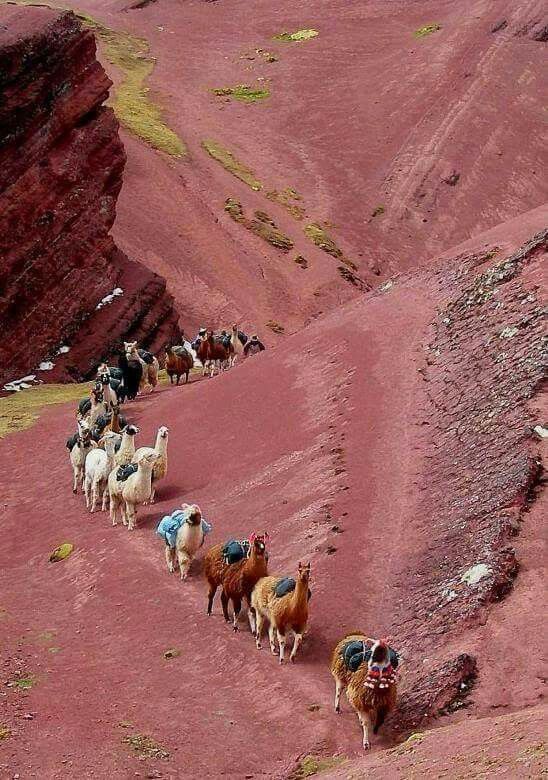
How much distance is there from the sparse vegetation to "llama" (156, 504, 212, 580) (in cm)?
1302

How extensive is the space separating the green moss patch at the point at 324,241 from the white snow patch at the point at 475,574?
4253 cm

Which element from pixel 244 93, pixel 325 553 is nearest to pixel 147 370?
pixel 325 553

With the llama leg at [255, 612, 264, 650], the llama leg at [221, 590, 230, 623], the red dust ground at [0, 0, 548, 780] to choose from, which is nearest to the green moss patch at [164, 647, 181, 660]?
the red dust ground at [0, 0, 548, 780]

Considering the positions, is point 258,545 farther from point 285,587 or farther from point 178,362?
point 178,362

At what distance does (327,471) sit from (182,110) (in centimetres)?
5272

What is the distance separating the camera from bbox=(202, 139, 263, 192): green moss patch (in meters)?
63.7

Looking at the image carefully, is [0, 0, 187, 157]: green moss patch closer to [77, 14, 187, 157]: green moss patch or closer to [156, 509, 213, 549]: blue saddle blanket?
[77, 14, 187, 157]: green moss patch

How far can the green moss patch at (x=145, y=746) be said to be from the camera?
14477 millimetres

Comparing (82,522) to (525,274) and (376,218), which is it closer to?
(525,274)

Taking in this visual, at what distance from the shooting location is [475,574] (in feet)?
53.0

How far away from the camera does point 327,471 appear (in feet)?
70.7

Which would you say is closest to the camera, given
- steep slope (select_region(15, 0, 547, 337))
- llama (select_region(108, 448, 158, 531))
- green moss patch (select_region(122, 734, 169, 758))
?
green moss patch (select_region(122, 734, 169, 758))

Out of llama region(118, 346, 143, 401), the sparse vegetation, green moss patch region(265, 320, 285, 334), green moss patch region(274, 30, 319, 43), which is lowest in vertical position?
green moss patch region(274, 30, 319, 43)

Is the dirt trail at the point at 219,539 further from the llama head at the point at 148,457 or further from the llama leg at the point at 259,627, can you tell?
the llama head at the point at 148,457
